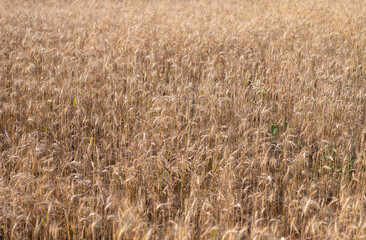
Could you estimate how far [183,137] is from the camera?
12.6 ft

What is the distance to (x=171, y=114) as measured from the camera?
13.4ft

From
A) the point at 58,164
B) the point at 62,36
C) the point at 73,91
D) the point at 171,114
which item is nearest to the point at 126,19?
the point at 62,36

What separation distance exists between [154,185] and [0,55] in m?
4.82

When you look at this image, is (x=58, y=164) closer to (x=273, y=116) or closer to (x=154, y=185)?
(x=154, y=185)

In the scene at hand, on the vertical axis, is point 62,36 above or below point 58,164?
above

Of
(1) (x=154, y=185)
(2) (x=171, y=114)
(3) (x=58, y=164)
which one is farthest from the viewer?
(2) (x=171, y=114)

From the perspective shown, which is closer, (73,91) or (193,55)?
(73,91)

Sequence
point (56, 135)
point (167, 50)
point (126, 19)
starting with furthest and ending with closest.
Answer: point (126, 19) < point (167, 50) < point (56, 135)

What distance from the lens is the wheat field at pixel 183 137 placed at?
2551 mm

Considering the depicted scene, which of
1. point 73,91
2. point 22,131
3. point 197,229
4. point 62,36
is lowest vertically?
point 197,229

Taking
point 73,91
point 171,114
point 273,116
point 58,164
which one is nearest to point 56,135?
point 58,164

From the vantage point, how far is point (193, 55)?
639 cm

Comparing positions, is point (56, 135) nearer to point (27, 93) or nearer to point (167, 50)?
point (27, 93)

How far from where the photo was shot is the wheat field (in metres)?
2.55
